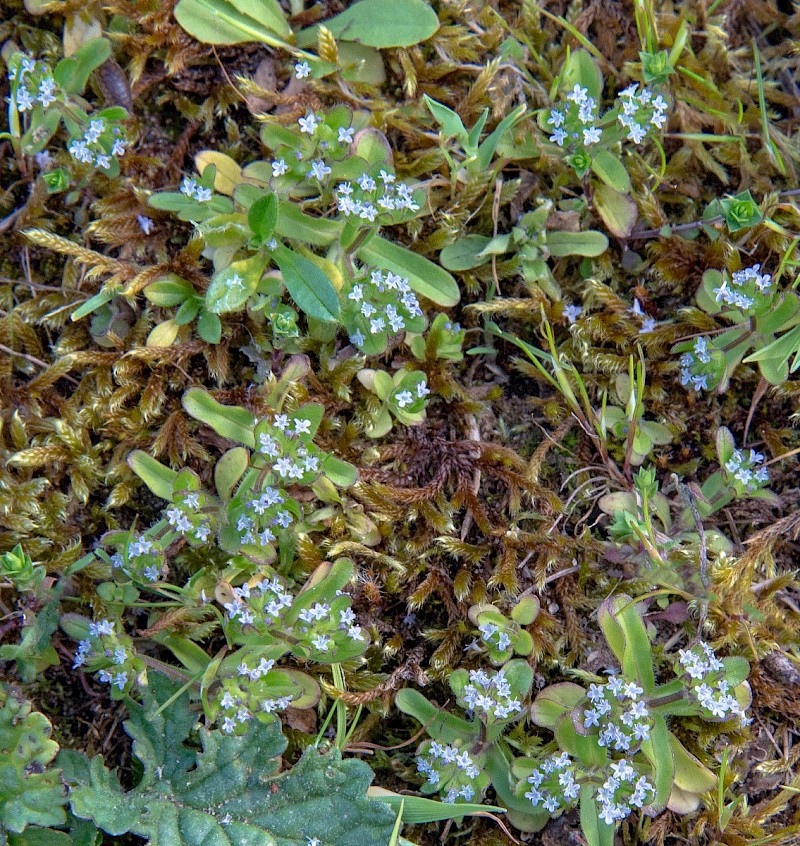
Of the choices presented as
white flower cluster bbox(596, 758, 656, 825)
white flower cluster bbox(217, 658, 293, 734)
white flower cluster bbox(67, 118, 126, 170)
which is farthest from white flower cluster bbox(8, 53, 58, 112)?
white flower cluster bbox(596, 758, 656, 825)

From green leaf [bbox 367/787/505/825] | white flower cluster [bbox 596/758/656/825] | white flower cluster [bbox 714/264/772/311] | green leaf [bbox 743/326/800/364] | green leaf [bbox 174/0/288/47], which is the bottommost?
green leaf [bbox 367/787/505/825]

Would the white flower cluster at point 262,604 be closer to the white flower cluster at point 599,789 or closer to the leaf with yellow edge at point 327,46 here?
the white flower cluster at point 599,789

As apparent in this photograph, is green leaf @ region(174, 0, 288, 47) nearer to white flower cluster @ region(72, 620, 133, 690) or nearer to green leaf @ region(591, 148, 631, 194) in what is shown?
green leaf @ region(591, 148, 631, 194)

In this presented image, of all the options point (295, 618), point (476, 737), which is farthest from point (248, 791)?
point (476, 737)

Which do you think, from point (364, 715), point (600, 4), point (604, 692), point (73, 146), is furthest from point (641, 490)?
point (73, 146)

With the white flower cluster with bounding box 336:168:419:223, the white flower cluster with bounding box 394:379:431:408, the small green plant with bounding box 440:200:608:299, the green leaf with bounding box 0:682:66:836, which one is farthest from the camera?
the small green plant with bounding box 440:200:608:299

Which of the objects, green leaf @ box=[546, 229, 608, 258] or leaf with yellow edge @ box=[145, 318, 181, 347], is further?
green leaf @ box=[546, 229, 608, 258]

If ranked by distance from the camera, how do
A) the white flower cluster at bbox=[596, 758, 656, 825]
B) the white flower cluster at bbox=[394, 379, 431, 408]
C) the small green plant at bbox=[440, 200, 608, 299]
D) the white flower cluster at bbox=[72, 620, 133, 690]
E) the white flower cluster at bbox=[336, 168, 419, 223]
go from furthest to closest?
the small green plant at bbox=[440, 200, 608, 299], the white flower cluster at bbox=[394, 379, 431, 408], the white flower cluster at bbox=[336, 168, 419, 223], the white flower cluster at bbox=[72, 620, 133, 690], the white flower cluster at bbox=[596, 758, 656, 825]

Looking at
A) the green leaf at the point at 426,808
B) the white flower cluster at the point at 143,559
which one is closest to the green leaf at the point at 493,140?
the white flower cluster at the point at 143,559

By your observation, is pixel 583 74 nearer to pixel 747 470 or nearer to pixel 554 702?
pixel 747 470
